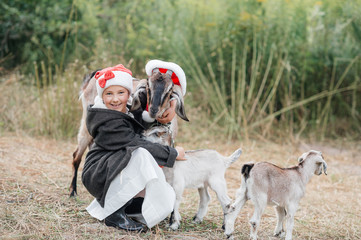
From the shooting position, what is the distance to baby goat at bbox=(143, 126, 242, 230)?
12.2 ft

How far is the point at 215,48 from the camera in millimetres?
8617

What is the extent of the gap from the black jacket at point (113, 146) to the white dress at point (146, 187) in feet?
0.20

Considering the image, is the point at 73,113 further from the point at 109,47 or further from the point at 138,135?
the point at 138,135

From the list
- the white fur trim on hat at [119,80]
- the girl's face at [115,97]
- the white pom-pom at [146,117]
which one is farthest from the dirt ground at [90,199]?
the white fur trim on hat at [119,80]

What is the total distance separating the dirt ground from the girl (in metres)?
0.18

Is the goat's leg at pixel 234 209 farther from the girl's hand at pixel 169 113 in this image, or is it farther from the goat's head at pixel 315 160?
the girl's hand at pixel 169 113

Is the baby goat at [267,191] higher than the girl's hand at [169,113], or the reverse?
the girl's hand at [169,113]

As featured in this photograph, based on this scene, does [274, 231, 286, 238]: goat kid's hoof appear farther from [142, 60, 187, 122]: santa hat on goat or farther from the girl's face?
the girl's face

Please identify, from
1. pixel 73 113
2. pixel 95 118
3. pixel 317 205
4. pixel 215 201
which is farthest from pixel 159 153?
pixel 73 113

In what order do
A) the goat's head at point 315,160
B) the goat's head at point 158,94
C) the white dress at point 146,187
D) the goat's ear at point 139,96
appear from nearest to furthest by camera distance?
the goat's head at point 158,94
the white dress at point 146,187
the goat's ear at point 139,96
the goat's head at point 315,160

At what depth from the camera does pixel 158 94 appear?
3406mm

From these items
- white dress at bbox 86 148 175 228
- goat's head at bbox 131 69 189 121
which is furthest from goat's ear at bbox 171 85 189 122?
white dress at bbox 86 148 175 228

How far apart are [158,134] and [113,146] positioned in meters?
0.41

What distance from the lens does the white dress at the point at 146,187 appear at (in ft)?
11.6
